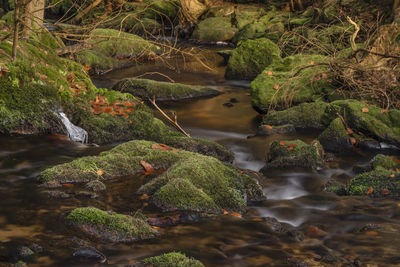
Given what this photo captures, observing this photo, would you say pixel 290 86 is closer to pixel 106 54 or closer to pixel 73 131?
pixel 73 131

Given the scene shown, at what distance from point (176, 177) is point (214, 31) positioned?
57.1 ft

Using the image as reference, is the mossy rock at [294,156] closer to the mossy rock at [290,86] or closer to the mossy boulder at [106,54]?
the mossy rock at [290,86]

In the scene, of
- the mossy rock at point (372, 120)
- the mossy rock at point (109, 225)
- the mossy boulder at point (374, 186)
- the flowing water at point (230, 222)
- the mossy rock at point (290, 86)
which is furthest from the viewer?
the mossy rock at point (290, 86)

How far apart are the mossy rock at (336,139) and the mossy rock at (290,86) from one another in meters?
1.80

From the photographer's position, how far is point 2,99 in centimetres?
754

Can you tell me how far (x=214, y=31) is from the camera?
22422 millimetres

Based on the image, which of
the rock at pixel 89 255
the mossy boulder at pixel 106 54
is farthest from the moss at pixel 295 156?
the mossy boulder at pixel 106 54

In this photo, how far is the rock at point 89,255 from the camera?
13.4 feet

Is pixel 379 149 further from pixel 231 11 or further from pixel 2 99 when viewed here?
pixel 231 11

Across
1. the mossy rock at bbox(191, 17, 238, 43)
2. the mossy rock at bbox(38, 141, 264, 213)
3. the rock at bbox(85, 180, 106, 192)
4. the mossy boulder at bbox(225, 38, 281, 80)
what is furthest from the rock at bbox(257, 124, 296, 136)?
the mossy rock at bbox(191, 17, 238, 43)

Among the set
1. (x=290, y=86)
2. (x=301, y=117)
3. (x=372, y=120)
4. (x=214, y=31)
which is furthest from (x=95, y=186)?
(x=214, y=31)

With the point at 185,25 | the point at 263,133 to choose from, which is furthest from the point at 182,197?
the point at 185,25

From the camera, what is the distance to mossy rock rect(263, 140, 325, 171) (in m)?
7.77

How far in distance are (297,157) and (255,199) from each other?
1728 mm
